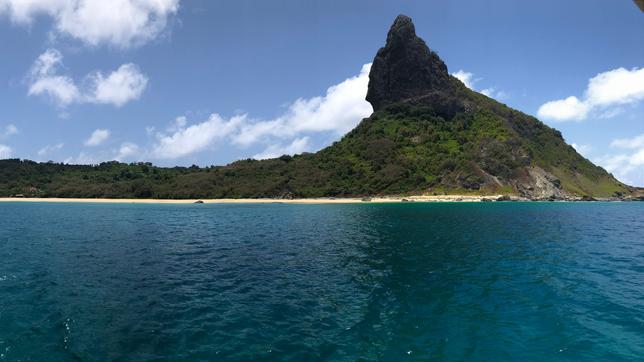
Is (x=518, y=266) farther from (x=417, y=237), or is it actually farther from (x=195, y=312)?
(x=195, y=312)

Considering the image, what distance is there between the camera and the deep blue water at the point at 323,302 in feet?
56.2

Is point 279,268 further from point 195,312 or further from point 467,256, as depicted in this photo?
point 467,256

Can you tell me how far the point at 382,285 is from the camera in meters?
27.9

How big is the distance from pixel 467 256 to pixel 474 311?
1798cm

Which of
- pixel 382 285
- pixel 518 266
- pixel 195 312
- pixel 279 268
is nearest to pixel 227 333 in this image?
pixel 195 312

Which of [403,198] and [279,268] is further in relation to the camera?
[403,198]

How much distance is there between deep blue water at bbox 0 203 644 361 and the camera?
17.1 m

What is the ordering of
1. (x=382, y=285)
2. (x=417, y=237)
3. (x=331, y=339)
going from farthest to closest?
(x=417, y=237)
(x=382, y=285)
(x=331, y=339)

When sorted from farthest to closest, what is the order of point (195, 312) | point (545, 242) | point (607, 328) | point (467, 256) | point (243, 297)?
point (545, 242) → point (467, 256) → point (243, 297) → point (195, 312) → point (607, 328)

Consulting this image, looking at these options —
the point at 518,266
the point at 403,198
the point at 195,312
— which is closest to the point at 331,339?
the point at 195,312

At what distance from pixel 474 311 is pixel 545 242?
33728 mm

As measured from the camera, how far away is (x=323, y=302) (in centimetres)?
2391

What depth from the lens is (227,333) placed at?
18844 millimetres

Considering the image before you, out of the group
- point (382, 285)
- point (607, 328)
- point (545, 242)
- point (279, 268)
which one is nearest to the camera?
point (607, 328)
